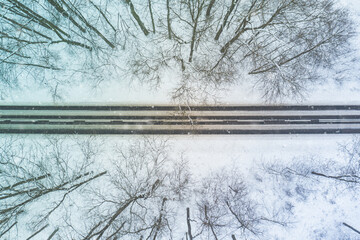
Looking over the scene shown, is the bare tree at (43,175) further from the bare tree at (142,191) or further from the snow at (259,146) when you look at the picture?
the bare tree at (142,191)

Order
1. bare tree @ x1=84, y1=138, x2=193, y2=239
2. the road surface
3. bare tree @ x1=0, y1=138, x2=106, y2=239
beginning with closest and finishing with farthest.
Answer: bare tree @ x1=0, y1=138, x2=106, y2=239, bare tree @ x1=84, y1=138, x2=193, y2=239, the road surface

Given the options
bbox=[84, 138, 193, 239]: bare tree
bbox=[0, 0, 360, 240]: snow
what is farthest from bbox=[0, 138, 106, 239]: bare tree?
bbox=[84, 138, 193, 239]: bare tree

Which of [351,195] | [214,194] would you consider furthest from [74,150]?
[351,195]

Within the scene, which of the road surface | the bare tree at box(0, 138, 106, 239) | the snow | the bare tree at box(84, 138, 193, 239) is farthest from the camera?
the road surface

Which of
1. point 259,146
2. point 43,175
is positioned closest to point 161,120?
point 259,146

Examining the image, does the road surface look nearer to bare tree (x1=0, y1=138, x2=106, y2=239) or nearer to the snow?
the snow

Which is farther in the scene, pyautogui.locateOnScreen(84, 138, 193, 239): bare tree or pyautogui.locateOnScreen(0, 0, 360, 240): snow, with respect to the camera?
pyautogui.locateOnScreen(0, 0, 360, 240): snow

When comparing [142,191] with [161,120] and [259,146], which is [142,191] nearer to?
[161,120]

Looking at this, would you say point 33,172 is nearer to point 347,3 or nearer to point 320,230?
point 320,230

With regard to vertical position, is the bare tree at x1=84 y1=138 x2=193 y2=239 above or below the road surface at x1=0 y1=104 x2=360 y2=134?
below

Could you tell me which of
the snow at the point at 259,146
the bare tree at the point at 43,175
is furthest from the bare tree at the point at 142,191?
the bare tree at the point at 43,175

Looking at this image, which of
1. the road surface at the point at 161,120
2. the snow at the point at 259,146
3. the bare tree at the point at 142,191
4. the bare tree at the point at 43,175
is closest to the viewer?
the bare tree at the point at 43,175

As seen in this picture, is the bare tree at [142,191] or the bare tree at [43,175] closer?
the bare tree at [43,175]
